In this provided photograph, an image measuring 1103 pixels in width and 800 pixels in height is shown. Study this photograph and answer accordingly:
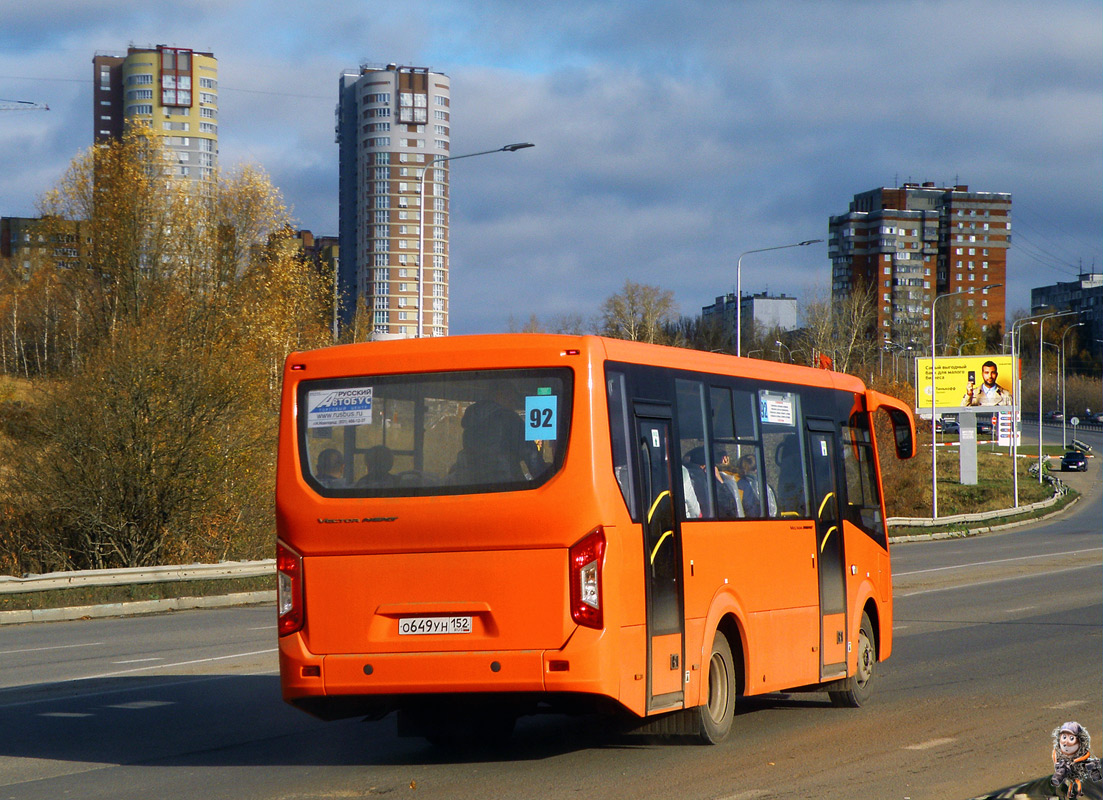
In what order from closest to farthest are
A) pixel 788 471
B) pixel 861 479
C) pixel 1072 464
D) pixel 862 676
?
pixel 788 471 < pixel 862 676 < pixel 861 479 < pixel 1072 464

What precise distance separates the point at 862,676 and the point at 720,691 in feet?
9.01

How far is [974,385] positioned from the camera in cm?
7800

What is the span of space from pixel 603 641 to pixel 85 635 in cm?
1293

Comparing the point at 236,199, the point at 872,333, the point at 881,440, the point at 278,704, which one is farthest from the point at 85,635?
the point at 872,333

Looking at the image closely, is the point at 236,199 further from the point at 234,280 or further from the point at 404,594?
the point at 404,594

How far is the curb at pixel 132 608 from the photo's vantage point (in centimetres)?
2134

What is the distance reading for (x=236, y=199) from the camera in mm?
46594

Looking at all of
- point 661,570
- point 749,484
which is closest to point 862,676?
point 749,484

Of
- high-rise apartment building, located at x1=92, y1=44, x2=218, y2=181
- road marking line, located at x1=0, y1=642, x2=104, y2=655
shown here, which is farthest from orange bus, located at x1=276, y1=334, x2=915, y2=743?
high-rise apartment building, located at x1=92, y1=44, x2=218, y2=181

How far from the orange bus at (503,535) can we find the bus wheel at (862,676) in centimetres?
236

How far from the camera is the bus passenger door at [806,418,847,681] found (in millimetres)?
10867

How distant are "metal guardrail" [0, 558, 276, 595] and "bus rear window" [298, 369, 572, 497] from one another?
1513 cm

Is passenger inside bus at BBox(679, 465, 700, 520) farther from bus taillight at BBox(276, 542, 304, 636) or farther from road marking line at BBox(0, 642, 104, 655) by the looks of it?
road marking line at BBox(0, 642, 104, 655)

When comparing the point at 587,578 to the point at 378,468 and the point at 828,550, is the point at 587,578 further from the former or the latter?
the point at 828,550
